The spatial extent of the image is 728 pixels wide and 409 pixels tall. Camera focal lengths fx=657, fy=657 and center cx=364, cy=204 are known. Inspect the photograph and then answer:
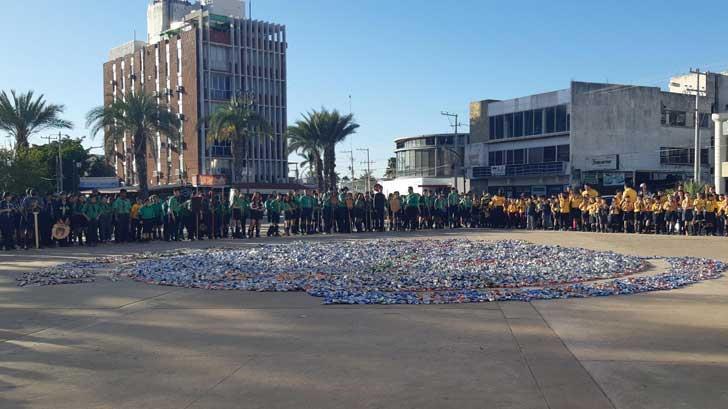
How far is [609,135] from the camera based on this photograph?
6141cm

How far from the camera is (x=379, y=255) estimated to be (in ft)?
54.8

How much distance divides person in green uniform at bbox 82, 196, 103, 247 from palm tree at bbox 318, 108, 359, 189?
31059mm

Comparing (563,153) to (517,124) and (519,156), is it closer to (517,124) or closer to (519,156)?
(519,156)

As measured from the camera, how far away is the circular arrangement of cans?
10.9 meters

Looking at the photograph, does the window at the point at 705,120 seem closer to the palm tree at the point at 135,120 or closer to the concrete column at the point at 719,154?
the concrete column at the point at 719,154

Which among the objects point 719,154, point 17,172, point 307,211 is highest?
point 719,154

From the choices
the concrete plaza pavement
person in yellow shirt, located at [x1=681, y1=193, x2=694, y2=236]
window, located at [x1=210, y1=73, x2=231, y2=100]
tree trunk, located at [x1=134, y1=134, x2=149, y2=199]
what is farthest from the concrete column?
window, located at [x1=210, y1=73, x2=231, y2=100]

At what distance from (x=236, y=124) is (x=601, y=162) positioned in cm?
3368

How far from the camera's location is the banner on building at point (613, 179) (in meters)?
59.6

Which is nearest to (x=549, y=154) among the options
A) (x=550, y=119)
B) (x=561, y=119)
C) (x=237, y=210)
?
(x=550, y=119)

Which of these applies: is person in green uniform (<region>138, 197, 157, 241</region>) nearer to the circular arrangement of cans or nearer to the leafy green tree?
the circular arrangement of cans

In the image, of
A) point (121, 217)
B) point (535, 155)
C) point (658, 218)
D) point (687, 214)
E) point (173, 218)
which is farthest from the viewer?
point (535, 155)

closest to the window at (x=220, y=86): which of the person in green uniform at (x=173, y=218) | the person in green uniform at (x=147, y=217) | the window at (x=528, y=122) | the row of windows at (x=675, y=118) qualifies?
the window at (x=528, y=122)

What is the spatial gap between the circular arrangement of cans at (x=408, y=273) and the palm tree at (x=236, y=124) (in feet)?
112
